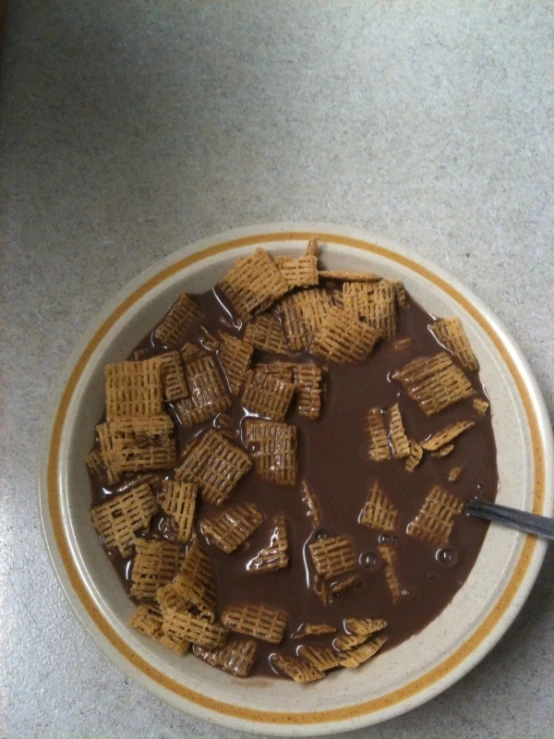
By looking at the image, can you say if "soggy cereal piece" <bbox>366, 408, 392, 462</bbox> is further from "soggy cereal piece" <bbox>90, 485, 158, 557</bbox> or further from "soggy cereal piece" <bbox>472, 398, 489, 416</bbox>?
"soggy cereal piece" <bbox>90, 485, 158, 557</bbox>

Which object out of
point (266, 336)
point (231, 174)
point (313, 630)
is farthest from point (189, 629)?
point (231, 174)

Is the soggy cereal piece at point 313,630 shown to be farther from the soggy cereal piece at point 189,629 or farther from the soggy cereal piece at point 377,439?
the soggy cereal piece at point 377,439

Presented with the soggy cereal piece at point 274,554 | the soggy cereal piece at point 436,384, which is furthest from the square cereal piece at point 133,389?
the soggy cereal piece at point 436,384

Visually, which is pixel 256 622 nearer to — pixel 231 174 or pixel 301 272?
pixel 301 272

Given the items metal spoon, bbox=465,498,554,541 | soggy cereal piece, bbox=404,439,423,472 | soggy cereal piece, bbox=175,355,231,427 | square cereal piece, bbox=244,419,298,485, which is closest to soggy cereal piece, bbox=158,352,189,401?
soggy cereal piece, bbox=175,355,231,427

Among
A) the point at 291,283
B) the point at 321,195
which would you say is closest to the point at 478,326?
→ the point at 291,283
